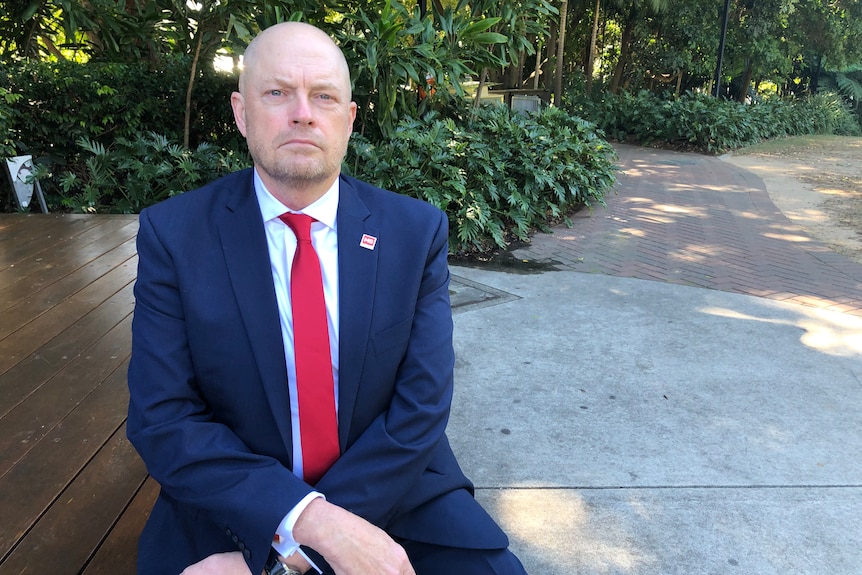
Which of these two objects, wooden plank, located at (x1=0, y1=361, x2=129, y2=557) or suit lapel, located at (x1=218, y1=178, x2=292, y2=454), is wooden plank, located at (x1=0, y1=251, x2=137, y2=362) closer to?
wooden plank, located at (x1=0, y1=361, x2=129, y2=557)

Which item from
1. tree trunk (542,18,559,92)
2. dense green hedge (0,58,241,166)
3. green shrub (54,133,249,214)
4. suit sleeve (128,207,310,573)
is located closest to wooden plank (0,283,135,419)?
suit sleeve (128,207,310,573)

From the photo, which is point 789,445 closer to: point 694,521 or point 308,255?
point 694,521

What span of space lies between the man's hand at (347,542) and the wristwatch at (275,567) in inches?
3.1

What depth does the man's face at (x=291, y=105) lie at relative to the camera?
162cm

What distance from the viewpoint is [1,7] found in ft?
22.5

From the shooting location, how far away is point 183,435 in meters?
1.50

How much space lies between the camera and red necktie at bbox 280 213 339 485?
1.60 meters

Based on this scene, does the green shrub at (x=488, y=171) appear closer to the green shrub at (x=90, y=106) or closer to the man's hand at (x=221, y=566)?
the green shrub at (x=90, y=106)

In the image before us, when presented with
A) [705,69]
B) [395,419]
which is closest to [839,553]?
[395,419]

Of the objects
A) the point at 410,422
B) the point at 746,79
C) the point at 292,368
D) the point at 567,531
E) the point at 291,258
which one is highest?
the point at 746,79

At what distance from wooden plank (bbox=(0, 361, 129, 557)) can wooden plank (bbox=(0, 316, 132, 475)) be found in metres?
0.03

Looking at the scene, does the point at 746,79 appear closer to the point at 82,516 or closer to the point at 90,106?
the point at 90,106

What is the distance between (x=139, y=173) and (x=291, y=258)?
16.5 feet

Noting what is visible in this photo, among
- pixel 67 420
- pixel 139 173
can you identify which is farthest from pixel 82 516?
pixel 139 173
